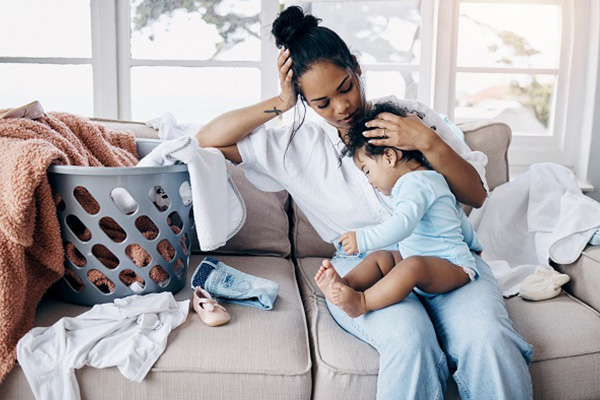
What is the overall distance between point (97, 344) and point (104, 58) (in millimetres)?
1479

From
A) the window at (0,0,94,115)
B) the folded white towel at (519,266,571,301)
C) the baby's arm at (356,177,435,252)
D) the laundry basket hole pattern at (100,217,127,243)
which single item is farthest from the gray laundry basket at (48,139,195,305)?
the window at (0,0,94,115)

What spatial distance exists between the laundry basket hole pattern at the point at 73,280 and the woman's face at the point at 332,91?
71cm

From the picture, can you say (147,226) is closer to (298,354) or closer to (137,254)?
(137,254)

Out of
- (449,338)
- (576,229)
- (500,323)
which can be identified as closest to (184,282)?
(449,338)

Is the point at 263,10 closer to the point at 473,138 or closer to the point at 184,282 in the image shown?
the point at 473,138

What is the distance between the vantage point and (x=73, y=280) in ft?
4.76

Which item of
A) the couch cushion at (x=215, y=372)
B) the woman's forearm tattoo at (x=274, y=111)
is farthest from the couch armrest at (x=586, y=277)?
the woman's forearm tattoo at (x=274, y=111)

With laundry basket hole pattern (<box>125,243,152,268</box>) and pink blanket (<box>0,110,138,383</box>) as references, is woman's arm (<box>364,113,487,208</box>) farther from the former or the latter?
pink blanket (<box>0,110,138,383</box>)

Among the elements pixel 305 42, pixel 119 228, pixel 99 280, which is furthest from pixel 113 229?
pixel 305 42

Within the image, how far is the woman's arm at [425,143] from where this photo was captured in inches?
56.7

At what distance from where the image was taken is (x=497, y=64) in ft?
8.49

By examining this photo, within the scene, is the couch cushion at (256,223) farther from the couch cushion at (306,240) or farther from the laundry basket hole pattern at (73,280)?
the laundry basket hole pattern at (73,280)

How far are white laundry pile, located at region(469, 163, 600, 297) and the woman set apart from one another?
0.95ft

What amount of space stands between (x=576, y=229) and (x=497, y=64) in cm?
115
